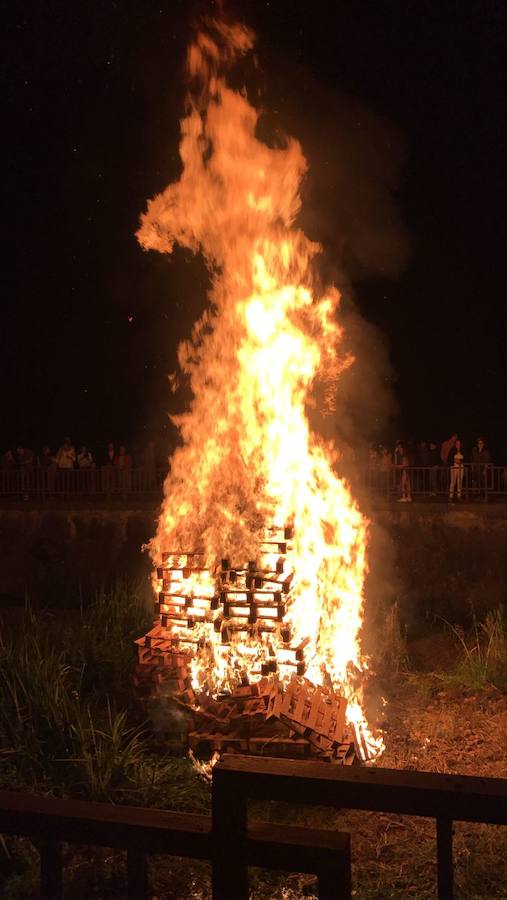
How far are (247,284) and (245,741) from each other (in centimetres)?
408

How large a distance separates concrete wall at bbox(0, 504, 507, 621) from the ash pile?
4.42m

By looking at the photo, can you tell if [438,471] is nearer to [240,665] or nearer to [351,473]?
[351,473]

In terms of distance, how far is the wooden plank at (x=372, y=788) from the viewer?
192 cm

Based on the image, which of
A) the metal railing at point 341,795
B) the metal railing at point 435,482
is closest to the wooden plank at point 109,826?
the metal railing at point 341,795

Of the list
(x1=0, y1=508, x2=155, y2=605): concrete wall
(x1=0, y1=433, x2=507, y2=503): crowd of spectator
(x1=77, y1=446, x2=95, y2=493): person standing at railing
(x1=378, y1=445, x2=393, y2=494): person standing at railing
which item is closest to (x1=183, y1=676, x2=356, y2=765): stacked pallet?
(x1=0, y1=508, x2=155, y2=605): concrete wall

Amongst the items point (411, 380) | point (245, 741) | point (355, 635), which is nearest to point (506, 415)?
point (411, 380)

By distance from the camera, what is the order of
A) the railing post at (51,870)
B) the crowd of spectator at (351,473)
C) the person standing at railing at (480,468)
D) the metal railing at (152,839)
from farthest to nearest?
the crowd of spectator at (351,473) < the person standing at railing at (480,468) < the railing post at (51,870) < the metal railing at (152,839)

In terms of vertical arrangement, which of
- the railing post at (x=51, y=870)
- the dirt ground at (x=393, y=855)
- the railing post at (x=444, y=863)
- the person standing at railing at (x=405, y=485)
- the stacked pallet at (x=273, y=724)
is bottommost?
the dirt ground at (x=393, y=855)

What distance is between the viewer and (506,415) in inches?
960

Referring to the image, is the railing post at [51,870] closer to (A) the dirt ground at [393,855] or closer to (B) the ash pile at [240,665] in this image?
(A) the dirt ground at [393,855]

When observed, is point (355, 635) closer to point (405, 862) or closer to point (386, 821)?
point (386, 821)

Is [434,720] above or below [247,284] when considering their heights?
below

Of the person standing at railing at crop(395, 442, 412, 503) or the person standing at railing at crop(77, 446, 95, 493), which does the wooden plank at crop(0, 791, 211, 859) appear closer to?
the person standing at railing at crop(395, 442, 412, 503)

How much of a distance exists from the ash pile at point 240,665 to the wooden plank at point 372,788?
341 centimetres
